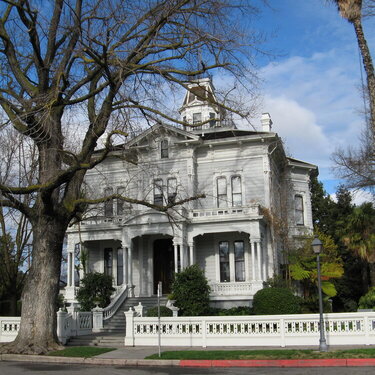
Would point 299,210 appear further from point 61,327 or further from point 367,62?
point 61,327

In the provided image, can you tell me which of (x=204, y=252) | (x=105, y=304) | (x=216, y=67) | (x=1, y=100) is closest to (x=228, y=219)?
(x=204, y=252)

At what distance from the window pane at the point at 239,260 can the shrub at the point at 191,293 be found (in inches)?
187

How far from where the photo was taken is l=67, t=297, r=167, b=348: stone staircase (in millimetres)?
19947

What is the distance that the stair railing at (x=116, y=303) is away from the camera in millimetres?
24673

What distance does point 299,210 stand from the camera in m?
33.3

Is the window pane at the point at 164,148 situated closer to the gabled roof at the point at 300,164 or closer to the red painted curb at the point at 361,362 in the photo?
the gabled roof at the point at 300,164

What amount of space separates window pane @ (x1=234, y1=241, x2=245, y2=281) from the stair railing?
6.13 meters

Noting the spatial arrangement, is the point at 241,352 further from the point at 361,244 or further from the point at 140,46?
the point at 361,244

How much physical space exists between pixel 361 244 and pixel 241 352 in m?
17.2

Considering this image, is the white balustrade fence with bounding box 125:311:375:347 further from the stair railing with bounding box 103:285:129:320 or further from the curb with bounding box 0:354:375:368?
the stair railing with bounding box 103:285:129:320

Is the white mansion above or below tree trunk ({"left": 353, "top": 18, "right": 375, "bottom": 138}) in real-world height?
below

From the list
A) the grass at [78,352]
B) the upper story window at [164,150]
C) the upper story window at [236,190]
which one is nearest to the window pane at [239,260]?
the upper story window at [236,190]

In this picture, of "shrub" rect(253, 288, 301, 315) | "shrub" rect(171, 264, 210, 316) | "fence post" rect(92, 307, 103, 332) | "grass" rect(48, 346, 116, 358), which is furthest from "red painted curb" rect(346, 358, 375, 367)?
"fence post" rect(92, 307, 103, 332)

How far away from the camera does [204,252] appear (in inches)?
1153
